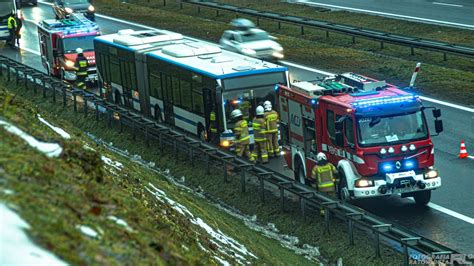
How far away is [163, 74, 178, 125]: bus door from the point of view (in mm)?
29250

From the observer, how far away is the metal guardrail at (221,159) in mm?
16594

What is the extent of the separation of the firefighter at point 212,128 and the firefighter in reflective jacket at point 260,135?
57.0 inches

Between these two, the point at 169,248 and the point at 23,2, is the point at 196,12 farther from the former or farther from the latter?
the point at 169,248

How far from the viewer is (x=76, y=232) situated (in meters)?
9.07

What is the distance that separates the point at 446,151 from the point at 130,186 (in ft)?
41.0

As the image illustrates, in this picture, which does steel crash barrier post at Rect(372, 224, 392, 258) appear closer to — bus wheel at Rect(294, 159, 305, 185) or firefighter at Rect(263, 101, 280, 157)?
bus wheel at Rect(294, 159, 305, 185)

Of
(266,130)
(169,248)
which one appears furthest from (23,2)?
(169,248)

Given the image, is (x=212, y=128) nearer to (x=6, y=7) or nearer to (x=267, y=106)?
(x=267, y=106)

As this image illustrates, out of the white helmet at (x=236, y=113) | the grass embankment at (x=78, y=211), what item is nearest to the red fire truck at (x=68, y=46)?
the white helmet at (x=236, y=113)

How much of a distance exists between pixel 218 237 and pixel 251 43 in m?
23.3

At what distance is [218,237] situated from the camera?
16.3m

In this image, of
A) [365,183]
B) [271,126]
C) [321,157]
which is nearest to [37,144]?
[321,157]

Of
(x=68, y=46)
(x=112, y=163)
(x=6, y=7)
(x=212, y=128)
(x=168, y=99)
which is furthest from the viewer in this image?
(x=6, y=7)

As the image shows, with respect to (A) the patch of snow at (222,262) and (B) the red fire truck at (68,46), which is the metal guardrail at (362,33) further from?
(A) the patch of snow at (222,262)
